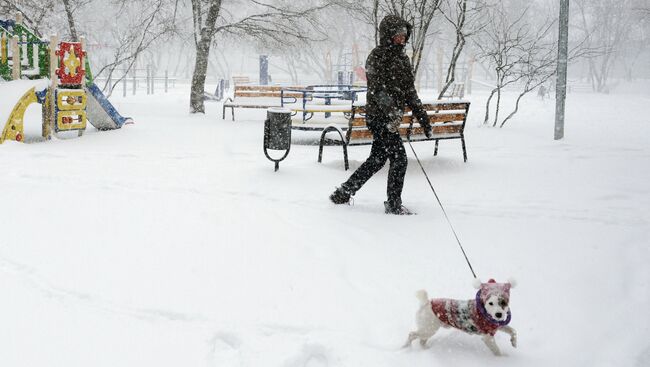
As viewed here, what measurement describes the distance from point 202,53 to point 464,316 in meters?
14.2

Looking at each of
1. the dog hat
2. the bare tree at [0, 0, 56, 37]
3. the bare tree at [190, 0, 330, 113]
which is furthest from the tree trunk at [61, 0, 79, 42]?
the dog hat

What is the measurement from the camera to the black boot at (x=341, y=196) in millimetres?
5770

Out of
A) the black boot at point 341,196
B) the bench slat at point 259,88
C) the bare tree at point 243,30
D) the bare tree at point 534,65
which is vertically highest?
the bare tree at point 243,30

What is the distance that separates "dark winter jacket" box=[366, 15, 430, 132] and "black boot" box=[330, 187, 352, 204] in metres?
0.78

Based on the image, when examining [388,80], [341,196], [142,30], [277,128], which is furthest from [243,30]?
[388,80]

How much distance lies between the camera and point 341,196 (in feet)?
19.0

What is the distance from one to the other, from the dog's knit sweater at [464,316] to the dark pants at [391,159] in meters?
2.47

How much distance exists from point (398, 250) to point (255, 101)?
1123 cm

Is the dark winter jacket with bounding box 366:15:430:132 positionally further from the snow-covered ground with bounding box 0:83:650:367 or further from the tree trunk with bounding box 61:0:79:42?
the tree trunk with bounding box 61:0:79:42

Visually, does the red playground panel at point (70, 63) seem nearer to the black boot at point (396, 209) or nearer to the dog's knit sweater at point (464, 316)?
Result: the black boot at point (396, 209)

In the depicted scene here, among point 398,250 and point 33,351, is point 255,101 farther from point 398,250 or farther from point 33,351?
point 33,351

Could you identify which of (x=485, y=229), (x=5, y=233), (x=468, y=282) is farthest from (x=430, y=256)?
(x=5, y=233)

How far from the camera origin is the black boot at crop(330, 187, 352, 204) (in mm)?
5770

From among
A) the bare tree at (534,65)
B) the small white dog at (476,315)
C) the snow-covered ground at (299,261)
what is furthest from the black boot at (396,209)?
the bare tree at (534,65)
